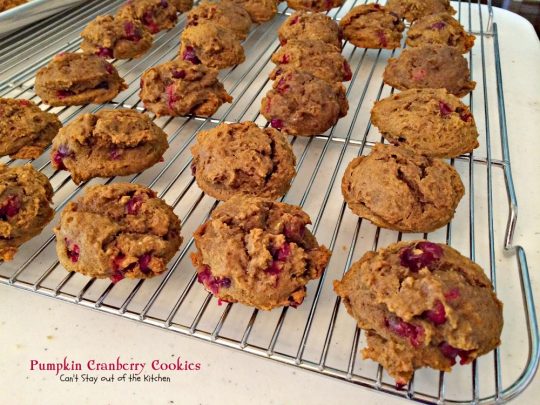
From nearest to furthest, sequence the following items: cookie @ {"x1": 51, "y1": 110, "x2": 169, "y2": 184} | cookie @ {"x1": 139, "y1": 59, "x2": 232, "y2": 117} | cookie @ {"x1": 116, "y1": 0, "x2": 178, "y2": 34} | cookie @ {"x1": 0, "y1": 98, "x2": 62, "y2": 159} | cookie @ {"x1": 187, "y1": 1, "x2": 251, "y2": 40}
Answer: cookie @ {"x1": 51, "y1": 110, "x2": 169, "y2": 184} → cookie @ {"x1": 0, "y1": 98, "x2": 62, "y2": 159} → cookie @ {"x1": 139, "y1": 59, "x2": 232, "y2": 117} → cookie @ {"x1": 187, "y1": 1, "x2": 251, "y2": 40} → cookie @ {"x1": 116, "y1": 0, "x2": 178, "y2": 34}

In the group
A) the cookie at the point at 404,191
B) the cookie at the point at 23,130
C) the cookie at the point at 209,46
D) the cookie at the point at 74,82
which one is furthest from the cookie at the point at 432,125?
the cookie at the point at 23,130

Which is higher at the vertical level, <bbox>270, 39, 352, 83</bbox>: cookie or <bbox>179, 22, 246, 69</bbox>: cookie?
<bbox>179, 22, 246, 69</bbox>: cookie

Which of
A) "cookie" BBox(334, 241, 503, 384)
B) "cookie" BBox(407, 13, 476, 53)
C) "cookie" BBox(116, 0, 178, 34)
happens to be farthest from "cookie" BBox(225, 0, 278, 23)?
"cookie" BBox(334, 241, 503, 384)

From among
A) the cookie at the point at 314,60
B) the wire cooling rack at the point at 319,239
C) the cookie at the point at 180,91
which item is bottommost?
the wire cooling rack at the point at 319,239

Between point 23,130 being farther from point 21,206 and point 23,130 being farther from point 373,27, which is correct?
point 373,27

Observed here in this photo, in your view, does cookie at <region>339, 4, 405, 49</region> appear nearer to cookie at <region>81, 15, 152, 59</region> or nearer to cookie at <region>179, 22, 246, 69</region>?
cookie at <region>179, 22, 246, 69</region>

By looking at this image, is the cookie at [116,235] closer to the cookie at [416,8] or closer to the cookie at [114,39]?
the cookie at [114,39]
